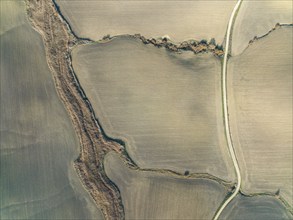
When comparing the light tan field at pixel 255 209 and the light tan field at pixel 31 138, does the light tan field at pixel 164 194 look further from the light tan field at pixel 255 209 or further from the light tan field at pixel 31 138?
the light tan field at pixel 31 138

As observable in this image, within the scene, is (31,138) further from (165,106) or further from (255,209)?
(255,209)

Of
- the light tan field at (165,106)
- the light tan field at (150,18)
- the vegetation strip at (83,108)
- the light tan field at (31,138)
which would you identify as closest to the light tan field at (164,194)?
the vegetation strip at (83,108)

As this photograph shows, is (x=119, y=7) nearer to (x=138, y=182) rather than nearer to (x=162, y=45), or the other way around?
(x=162, y=45)

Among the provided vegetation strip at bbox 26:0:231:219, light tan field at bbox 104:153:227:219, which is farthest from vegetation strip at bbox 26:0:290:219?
light tan field at bbox 104:153:227:219

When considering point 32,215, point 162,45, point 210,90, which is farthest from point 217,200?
point 32,215

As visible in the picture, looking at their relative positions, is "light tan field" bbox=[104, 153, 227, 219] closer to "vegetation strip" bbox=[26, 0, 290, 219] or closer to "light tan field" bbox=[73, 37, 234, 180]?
"vegetation strip" bbox=[26, 0, 290, 219]

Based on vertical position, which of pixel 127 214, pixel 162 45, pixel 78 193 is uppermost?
pixel 162 45
